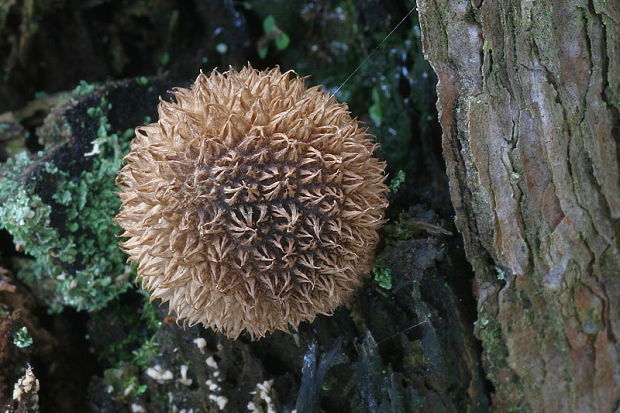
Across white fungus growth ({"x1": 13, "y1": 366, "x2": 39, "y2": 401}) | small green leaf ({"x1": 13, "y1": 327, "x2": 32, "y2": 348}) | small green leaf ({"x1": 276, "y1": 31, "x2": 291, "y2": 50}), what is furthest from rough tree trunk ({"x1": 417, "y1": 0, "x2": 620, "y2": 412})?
small green leaf ({"x1": 13, "y1": 327, "x2": 32, "y2": 348})

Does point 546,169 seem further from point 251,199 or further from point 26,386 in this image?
point 26,386

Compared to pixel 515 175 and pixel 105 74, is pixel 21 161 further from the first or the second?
pixel 515 175

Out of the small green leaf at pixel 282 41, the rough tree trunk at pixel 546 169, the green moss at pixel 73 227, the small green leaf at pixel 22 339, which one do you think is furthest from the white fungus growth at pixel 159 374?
the small green leaf at pixel 282 41

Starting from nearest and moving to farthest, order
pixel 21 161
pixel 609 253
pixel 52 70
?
pixel 609 253 < pixel 21 161 < pixel 52 70

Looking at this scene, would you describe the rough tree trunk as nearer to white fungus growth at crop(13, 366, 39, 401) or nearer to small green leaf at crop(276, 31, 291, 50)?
small green leaf at crop(276, 31, 291, 50)

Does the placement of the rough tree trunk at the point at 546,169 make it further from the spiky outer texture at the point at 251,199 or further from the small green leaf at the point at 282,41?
the small green leaf at the point at 282,41

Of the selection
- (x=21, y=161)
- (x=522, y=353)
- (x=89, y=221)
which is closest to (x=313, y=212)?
(x=522, y=353)

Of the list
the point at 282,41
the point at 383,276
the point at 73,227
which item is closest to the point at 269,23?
the point at 282,41
